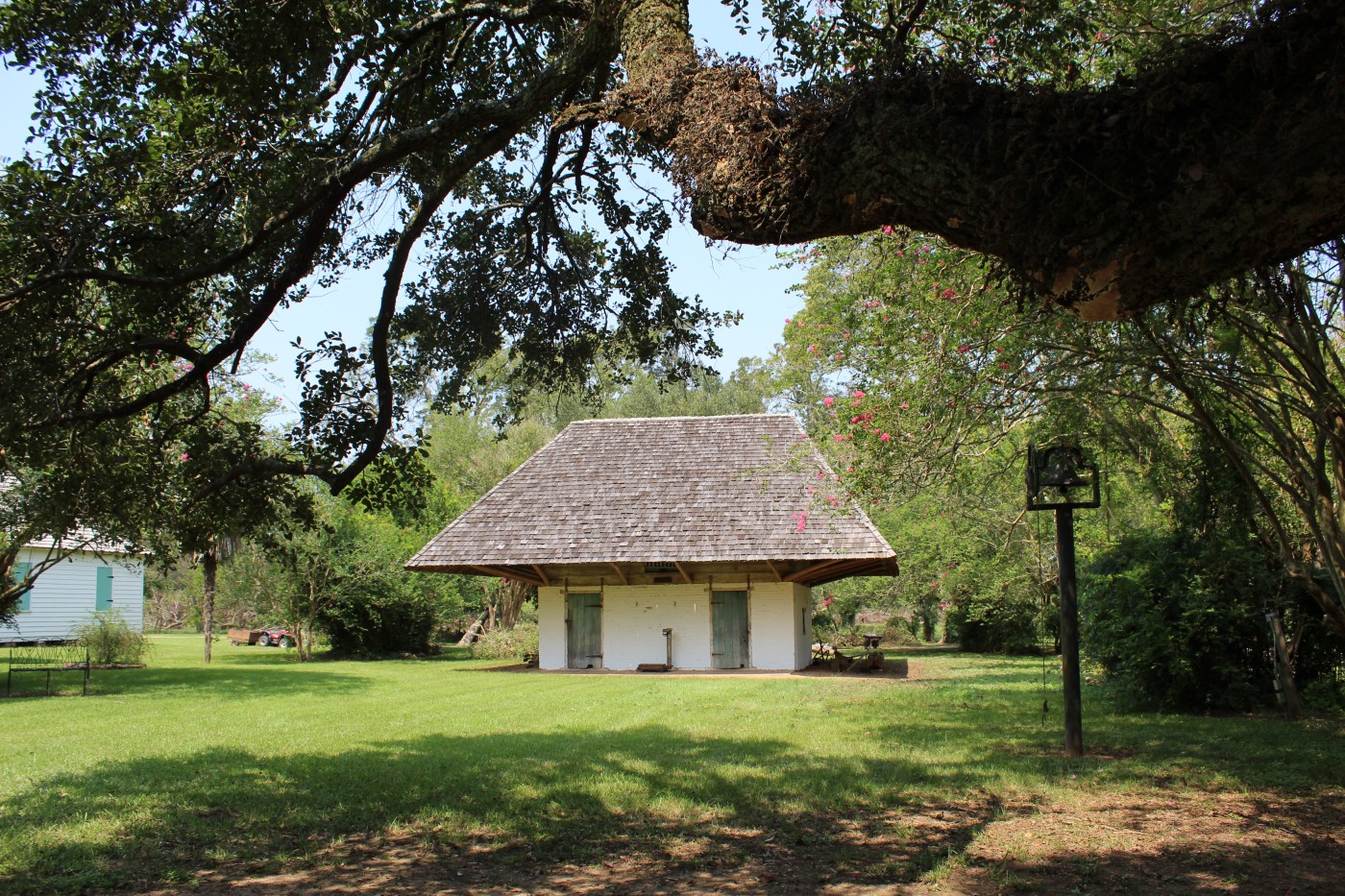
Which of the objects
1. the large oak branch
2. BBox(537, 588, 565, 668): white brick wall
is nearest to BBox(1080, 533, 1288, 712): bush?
the large oak branch

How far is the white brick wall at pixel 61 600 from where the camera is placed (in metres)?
30.2

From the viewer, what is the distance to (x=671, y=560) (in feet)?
67.4

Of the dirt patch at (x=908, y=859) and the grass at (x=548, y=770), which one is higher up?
the dirt patch at (x=908, y=859)

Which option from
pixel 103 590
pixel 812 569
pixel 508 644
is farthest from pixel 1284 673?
pixel 103 590

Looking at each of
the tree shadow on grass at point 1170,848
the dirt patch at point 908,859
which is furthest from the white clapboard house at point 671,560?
the dirt patch at point 908,859

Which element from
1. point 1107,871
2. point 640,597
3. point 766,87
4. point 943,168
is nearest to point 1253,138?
point 943,168

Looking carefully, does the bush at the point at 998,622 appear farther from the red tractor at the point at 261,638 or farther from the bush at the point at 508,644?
the red tractor at the point at 261,638

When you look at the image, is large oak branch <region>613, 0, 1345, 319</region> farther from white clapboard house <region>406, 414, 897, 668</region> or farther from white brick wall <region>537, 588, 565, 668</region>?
white brick wall <region>537, 588, 565, 668</region>

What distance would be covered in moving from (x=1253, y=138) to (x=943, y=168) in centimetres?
89

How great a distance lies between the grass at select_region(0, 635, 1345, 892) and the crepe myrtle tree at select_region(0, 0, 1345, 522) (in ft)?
8.06

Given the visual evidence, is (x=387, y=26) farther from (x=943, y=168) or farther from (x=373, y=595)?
A: (x=373, y=595)

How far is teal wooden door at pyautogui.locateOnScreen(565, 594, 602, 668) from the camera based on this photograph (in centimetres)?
2234

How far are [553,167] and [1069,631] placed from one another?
20.7 ft

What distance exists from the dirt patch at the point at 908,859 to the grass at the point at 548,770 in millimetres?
96
